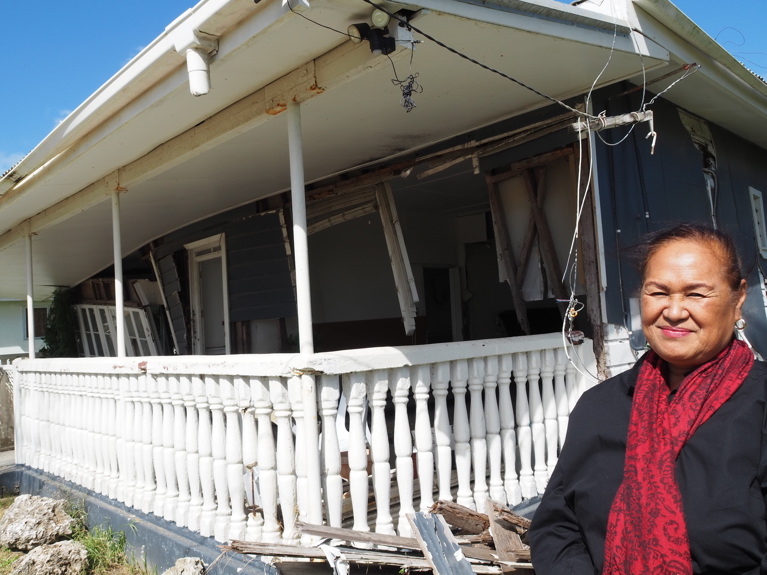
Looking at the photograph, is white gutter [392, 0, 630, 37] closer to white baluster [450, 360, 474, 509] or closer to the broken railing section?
the broken railing section

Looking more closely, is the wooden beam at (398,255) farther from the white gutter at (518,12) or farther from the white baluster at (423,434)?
the white gutter at (518,12)

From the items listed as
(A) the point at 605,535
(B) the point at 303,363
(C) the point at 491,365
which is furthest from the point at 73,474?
(A) the point at 605,535

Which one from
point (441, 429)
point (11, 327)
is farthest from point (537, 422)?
point (11, 327)

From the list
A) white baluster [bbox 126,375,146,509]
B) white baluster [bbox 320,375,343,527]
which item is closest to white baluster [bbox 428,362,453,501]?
white baluster [bbox 320,375,343,527]

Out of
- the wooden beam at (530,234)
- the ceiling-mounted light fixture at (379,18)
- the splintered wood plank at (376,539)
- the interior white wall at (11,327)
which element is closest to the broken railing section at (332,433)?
the splintered wood plank at (376,539)

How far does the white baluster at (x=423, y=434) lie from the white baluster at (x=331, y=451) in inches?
18.3

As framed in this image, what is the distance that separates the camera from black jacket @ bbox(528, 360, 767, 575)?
158cm

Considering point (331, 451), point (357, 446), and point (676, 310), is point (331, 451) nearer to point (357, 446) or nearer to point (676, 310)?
point (357, 446)

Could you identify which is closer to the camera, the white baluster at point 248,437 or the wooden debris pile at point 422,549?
the wooden debris pile at point 422,549

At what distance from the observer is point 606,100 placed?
468 centimetres

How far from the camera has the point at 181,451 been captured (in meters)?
4.25

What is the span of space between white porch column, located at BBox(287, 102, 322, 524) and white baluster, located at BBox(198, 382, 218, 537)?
895 mm

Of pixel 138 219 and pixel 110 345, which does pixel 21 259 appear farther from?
pixel 138 219

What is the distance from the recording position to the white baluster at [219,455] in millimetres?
3854
